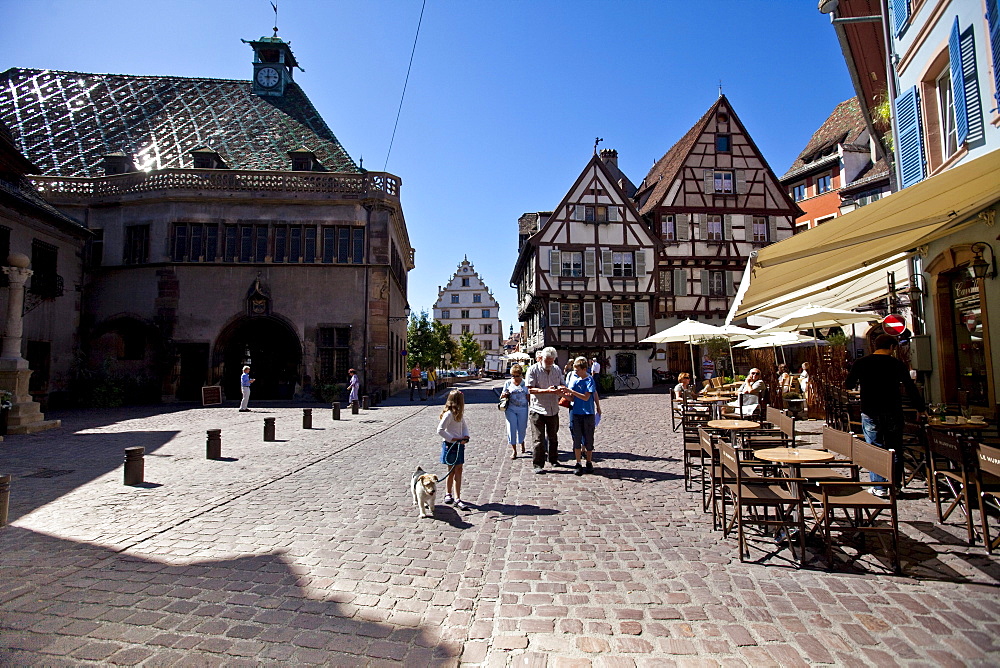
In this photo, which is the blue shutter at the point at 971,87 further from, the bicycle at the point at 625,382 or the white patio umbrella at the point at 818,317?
the bicycle at the point at 625,382

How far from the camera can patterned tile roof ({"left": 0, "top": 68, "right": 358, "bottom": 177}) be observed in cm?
2586

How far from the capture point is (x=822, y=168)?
3441 cm

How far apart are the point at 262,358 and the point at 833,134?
3629 cm

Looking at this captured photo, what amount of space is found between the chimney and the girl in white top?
3686 centimetres

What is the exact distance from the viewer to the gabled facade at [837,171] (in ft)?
98.2

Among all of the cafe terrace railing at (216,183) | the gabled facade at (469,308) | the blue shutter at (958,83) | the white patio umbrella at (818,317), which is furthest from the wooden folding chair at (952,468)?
the gabled facade at (469,308)

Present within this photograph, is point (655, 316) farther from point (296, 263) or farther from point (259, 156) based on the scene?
point (259, 156)

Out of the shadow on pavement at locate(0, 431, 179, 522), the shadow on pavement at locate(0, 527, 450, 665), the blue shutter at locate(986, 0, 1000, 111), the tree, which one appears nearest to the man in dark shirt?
the blue shutter at locate(986, 0, 1000, 111)

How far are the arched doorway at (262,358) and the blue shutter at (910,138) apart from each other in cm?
2128

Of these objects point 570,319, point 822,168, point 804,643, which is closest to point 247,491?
point 804,643

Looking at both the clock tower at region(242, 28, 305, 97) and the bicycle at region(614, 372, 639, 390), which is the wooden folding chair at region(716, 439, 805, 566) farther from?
the clock tower at region(242, 28, 305, 97)

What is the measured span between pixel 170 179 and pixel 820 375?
1002 inches

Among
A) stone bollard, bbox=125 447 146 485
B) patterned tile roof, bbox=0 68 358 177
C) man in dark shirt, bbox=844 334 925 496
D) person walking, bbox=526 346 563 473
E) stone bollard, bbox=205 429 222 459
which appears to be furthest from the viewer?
patterned tile roof, bbox=0 68 358 177

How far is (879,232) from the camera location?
14.4ft
